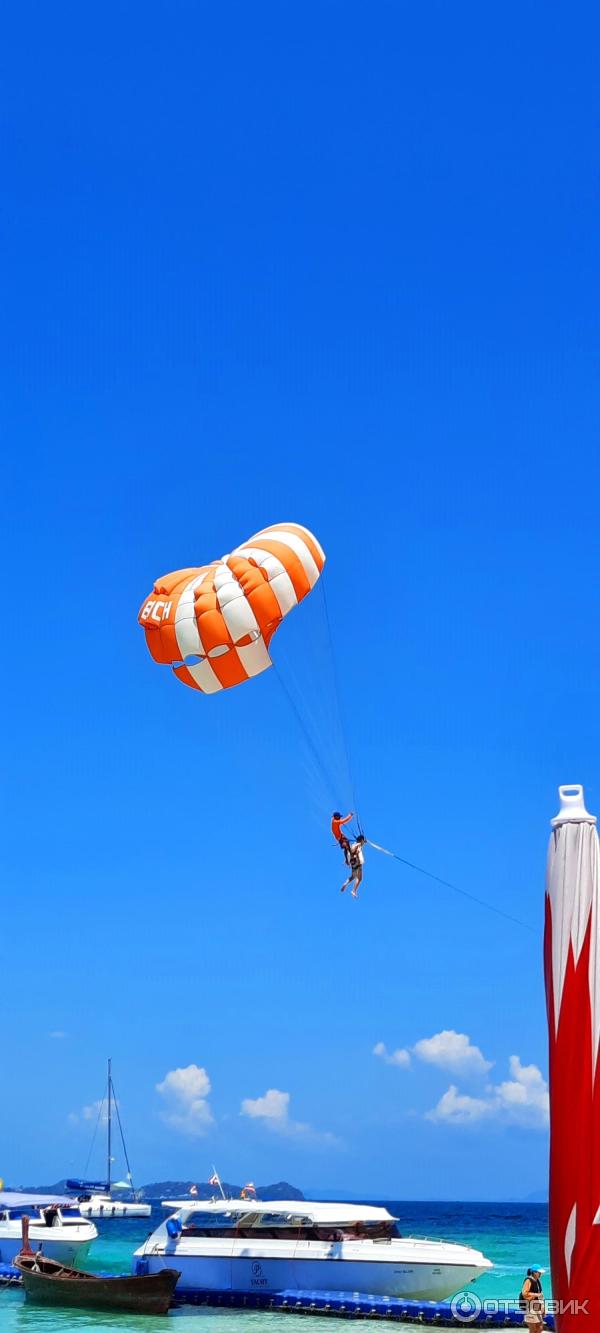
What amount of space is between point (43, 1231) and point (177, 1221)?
5.62m

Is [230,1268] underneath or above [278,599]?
underneath

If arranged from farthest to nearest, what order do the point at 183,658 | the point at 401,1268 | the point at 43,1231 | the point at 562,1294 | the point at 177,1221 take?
1. the point at 43,1231
2. the point at 177,1221
3. the point at 401,1268
4. the point at 183,658
5. the point at 562,1294

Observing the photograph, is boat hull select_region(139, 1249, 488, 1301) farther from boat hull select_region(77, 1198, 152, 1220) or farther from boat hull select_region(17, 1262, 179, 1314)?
boat hull select_region(77, 1198, 152, 1220)

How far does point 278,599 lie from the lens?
15758mm

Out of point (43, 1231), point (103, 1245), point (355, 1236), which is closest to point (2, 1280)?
point (43, 1231)

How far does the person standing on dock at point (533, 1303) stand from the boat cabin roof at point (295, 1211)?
21.4ft

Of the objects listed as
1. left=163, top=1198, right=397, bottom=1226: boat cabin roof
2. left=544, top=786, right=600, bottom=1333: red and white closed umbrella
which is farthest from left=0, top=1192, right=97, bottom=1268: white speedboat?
left=544, top=786, right=600, bottom=1333: red and white closed umbrella

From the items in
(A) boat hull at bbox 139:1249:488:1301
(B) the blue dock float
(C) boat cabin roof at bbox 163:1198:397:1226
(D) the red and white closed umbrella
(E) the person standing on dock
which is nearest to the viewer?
(D) the red and white closed umbrella

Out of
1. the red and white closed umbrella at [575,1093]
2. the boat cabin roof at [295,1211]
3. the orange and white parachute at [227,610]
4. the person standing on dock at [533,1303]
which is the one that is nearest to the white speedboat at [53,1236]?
the boat cabin roof at [295,1211]

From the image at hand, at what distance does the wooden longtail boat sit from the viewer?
19.7 m

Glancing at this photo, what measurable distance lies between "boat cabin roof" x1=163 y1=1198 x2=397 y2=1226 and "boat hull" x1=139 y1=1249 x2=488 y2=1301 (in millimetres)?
666

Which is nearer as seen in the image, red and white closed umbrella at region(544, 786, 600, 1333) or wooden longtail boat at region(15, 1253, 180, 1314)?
red and white closed umbrella at region(544, 786, 600, 1333)

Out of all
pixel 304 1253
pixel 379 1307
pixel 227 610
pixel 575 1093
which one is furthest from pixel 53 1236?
pixel 575 1093

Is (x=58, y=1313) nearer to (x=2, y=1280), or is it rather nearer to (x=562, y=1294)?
(x=2, y=1280)
